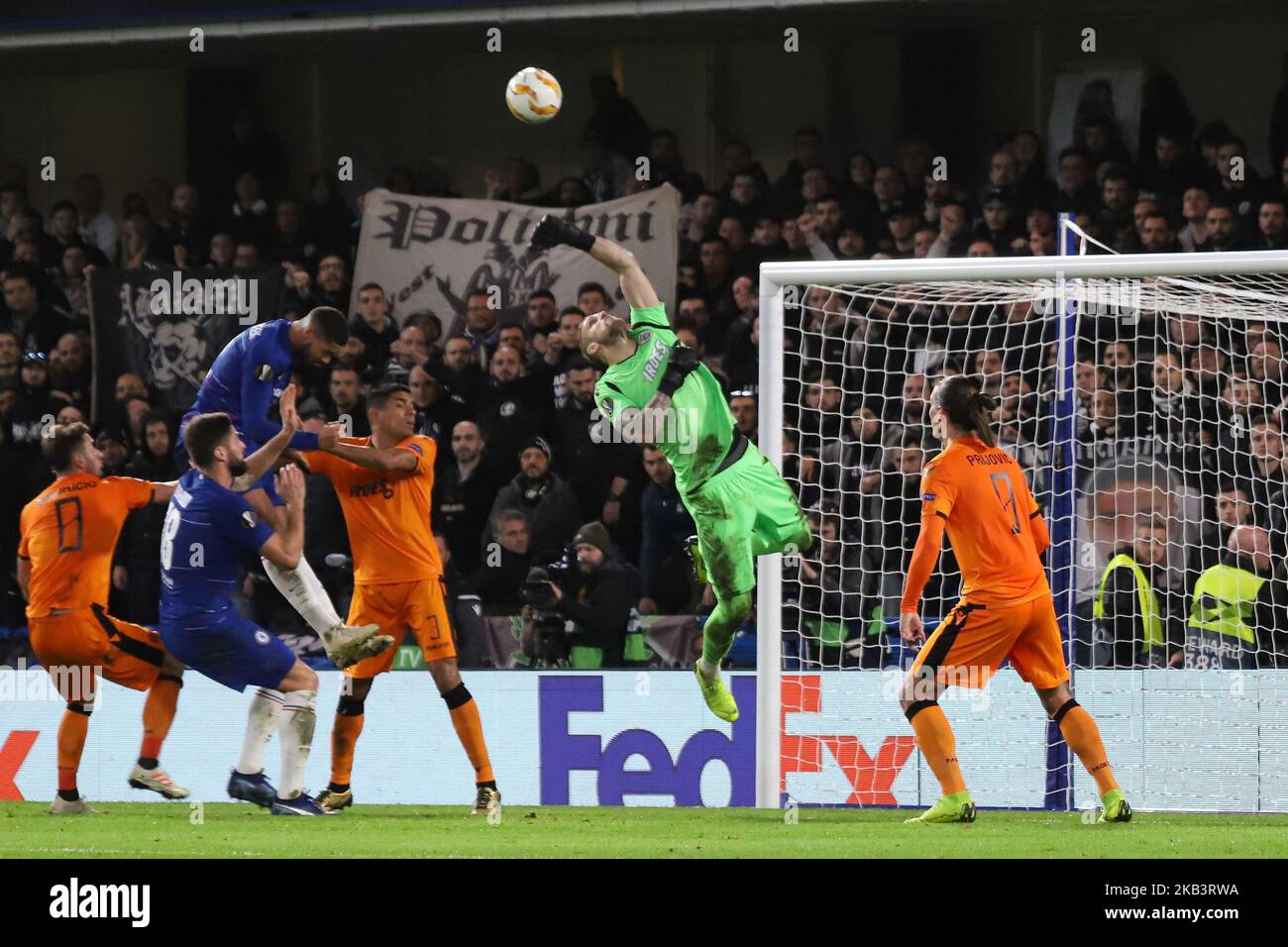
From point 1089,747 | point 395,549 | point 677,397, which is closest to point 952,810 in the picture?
point 1089,747

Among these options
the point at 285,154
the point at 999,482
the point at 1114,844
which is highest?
the point at 285,154

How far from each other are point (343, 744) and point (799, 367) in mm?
3990

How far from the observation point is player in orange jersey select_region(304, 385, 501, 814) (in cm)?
929

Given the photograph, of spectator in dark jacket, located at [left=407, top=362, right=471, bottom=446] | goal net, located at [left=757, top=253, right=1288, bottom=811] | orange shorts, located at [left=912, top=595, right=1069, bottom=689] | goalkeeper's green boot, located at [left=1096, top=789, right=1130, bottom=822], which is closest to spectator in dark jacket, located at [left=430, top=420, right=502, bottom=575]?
spectator in dark jacket, located at [left=407, top=362, right=471, bottom=446]

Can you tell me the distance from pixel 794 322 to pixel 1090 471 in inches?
109

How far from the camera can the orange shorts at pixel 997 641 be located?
8.52 meters

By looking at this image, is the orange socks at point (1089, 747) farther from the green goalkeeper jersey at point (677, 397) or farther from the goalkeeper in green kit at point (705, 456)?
the green goalkeeper jersey at point (677, 397)

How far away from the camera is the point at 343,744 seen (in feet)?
31.7

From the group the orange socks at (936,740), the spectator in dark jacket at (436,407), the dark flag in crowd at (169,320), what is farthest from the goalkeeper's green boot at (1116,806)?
the dark flag in crowd at (169,320)

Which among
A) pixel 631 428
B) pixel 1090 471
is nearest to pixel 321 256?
pixel 631 428

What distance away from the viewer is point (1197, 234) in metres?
12.0

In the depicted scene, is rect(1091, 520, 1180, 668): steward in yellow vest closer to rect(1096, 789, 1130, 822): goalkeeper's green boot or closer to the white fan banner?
rect(1096, 789, 1130, 822): goalkeeper's green boot

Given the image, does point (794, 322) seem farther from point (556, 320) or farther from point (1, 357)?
point (1, 357)

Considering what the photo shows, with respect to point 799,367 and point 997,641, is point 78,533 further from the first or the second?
point 997,641
